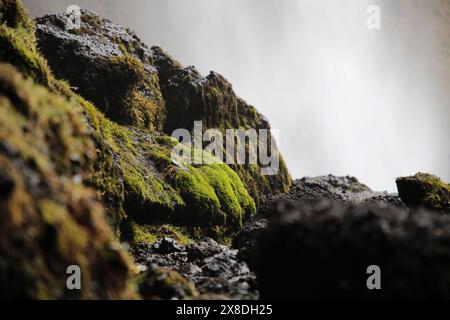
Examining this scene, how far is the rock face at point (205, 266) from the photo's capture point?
6.53 metres

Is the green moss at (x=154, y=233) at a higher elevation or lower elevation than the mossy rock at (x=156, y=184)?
lower

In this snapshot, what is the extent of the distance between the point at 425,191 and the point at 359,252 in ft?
42.2

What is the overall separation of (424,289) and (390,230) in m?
0.68

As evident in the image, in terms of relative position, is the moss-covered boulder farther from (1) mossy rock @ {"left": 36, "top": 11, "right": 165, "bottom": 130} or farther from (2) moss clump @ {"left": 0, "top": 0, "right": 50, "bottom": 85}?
Answer: (2) moss clump @ {"left": 0, "top": 0, "right": 50, "bottom": 85}

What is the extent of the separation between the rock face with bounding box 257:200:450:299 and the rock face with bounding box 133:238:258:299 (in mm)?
1757

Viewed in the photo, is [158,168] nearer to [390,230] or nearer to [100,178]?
[100,178]

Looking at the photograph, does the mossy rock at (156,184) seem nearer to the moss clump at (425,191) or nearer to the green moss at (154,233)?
the green moss at (154,233)

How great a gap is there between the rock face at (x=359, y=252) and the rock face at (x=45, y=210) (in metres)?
2.13

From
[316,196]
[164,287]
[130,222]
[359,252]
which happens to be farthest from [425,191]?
[164,287]

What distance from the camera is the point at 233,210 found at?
1975cm

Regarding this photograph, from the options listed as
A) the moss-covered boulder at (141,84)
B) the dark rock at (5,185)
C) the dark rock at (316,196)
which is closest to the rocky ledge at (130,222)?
the dark rock at (5,185)

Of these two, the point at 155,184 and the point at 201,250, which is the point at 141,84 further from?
the point at 201,250

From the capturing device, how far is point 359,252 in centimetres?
407
